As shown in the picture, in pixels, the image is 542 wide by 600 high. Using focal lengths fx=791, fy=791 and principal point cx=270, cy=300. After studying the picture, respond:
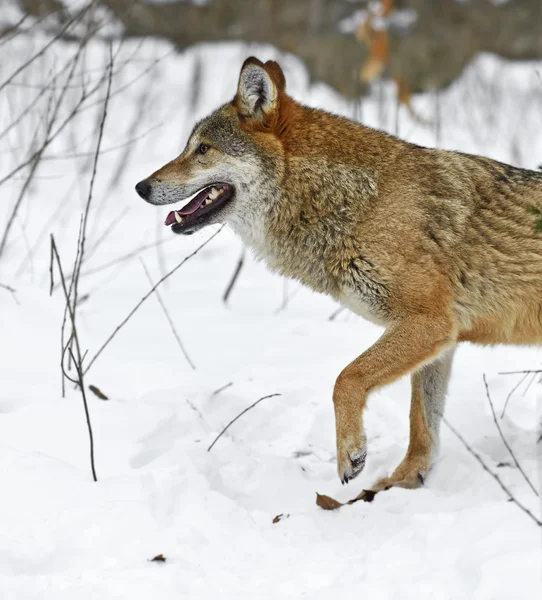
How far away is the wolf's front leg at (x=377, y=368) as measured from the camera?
12.0ft

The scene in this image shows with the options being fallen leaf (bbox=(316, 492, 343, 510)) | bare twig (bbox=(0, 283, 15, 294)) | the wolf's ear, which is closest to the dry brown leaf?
fallen leaf (bbox=(316, 492, 343, 510))

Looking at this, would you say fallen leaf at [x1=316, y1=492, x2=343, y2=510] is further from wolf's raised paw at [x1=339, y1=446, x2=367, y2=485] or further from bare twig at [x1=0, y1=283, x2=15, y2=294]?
bare twig at [x1=0, y1=283, x2=15, y2=294]

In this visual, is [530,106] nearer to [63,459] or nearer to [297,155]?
[297,155]

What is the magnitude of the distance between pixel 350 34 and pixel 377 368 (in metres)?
15.9

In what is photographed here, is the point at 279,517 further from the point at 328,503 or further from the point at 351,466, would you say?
the point at 351,466

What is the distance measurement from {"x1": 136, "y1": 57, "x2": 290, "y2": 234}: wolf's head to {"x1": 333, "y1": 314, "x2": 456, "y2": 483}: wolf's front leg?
1046 mm

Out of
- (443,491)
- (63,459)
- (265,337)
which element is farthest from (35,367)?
(443,491)

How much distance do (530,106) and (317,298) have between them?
8.65m

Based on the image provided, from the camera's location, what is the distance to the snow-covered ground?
2.86m

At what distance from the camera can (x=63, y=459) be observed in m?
3.71

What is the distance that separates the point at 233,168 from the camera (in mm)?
4234

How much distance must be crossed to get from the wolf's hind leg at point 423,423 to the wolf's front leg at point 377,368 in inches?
13.8

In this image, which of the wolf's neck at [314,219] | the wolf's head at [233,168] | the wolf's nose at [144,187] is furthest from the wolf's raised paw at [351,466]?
the wolf's nose at [144,187]

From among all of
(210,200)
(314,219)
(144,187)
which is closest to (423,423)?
(314,219)
